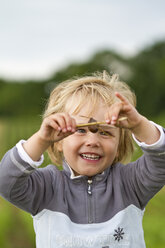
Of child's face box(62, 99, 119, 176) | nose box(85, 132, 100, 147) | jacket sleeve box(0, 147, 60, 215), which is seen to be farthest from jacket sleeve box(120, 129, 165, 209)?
jacket sleeve box(0, 147, 60, 215)

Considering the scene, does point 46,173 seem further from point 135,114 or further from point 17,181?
point 135,114

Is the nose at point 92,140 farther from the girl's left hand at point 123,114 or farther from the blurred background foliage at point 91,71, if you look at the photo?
the blurred background foliage at point 91,71

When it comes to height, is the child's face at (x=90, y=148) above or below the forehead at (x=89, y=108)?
below

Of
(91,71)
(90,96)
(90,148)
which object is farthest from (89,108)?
(91,71)

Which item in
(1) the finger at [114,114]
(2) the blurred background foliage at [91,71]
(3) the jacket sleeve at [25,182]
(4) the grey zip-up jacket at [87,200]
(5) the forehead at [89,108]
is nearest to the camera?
(1) the finger at [114,114]

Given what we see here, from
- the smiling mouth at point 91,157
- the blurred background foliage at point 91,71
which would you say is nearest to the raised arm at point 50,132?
the smiling mouth at point 91,157

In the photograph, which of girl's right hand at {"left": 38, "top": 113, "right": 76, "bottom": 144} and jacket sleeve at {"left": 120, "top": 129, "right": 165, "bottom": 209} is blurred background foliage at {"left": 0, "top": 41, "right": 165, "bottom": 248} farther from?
girl's right hand at {"left": 38, "top": 113, "right": 76, "bottom": 144}

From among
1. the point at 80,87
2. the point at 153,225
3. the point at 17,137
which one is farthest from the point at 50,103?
the point at 17,137

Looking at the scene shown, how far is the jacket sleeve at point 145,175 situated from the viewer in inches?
94.0

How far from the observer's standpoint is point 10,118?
107 feet

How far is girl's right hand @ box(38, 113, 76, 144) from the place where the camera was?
2195mm

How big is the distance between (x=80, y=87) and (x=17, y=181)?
74 cm

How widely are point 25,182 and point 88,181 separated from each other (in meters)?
0.38

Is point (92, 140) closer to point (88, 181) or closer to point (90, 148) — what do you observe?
point (90, 148)
